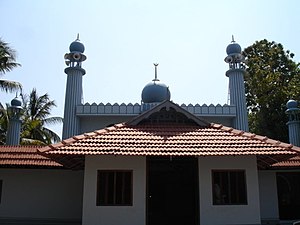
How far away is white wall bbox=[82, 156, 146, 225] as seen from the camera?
10.3 meters

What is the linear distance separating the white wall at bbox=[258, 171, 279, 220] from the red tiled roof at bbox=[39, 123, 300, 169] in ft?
6.25

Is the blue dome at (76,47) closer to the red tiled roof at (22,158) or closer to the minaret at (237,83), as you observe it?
the red tiled roof at (22,158)

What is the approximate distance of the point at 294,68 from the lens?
82.8 feet

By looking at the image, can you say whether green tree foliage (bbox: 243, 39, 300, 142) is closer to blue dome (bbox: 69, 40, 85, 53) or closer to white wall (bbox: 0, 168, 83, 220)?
blue dome (bbox: 69, 40, 85, 53)

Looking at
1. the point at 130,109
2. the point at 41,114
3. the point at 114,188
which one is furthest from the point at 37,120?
the point at 114,188

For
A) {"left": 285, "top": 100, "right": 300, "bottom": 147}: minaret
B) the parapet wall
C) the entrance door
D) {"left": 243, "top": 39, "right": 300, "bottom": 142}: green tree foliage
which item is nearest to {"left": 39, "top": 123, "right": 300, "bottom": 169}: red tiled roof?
the entrance door

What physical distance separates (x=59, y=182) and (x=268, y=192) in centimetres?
776

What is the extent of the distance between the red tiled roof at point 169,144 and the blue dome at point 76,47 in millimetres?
9521

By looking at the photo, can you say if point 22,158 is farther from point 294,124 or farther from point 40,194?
point 294,124

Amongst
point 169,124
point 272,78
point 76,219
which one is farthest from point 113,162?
point 272,78

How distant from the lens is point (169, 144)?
10.5m

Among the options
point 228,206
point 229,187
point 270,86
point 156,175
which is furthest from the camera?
point 270,86

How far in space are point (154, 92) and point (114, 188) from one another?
9.09 metres

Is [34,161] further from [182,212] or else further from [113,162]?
[182,212]
